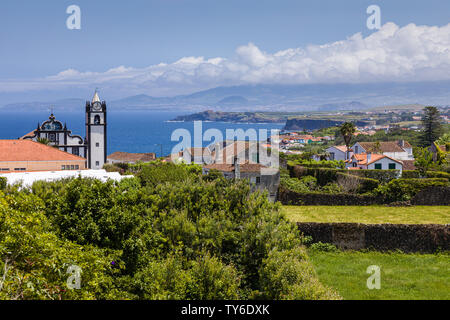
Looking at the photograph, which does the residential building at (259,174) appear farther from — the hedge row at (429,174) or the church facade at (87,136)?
the church facade at (87,136)

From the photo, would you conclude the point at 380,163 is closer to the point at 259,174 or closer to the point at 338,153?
the point at 259,174

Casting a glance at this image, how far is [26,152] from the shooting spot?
5488cm

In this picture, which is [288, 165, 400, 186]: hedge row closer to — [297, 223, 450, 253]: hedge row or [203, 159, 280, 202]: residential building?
[203, 159, 280, 202]: residential building

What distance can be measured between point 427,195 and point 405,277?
18.9 m

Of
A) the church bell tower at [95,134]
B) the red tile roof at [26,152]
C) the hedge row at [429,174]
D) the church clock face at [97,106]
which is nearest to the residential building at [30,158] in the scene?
the red tile roof at [26,152]

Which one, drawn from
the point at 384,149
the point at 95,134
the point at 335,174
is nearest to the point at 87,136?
the point at 95,134

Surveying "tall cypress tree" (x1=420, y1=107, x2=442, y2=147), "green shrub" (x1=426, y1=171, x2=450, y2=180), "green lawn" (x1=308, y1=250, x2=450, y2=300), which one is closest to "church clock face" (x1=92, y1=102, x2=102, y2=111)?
"green shrub" (x1=426, y1=171, x2=450, y2=180)

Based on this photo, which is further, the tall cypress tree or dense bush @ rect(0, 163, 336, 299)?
the tall cypress tree

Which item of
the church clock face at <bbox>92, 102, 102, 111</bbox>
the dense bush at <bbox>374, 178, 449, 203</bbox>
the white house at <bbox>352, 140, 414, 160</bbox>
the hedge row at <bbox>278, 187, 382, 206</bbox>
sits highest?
the church clock face at <bbox>92, 102, 102, 111</bbox>

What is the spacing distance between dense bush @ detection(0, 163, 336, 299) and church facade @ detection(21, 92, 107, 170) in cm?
6123

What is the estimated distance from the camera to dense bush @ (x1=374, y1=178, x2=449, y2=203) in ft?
130

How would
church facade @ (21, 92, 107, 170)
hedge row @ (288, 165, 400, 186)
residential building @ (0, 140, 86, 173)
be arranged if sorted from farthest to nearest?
church facade @ (21, 92, 107, 170) → residential building @ (0, 140, 86, 173) → hedge row @ (288, 165, 400, 186)
